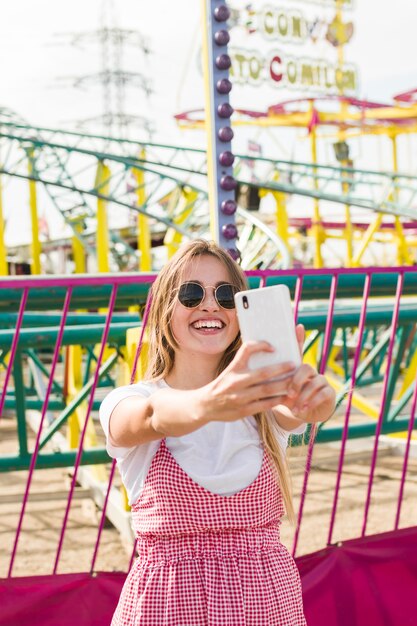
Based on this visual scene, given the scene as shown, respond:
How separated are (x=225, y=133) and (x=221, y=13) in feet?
1.68

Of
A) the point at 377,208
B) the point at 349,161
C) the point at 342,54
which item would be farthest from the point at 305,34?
the point at 377,208

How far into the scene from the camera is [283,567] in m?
1.66

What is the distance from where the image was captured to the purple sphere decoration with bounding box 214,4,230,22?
11.8ft

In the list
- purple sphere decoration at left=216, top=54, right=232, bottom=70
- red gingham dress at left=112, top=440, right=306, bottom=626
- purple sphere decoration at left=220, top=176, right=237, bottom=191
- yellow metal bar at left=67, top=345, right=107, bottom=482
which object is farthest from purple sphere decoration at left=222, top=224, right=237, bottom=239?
yellow metal bar at left=67, top=345, right=107, bottom=482

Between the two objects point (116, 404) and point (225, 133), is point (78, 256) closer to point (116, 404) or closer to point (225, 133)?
point (225, 133)

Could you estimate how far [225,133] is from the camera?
365 cm

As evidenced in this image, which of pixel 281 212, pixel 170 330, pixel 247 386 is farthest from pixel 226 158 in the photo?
pixel 281 212

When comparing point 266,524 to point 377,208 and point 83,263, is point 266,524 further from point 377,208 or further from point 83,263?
point 83,263

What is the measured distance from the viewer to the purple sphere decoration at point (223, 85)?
364 centimetres

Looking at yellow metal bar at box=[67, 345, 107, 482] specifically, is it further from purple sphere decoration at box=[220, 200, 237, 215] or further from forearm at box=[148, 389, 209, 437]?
forearm at box=[148, 389, 209, 437]

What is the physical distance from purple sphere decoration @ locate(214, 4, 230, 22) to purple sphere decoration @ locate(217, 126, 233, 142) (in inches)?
18.3

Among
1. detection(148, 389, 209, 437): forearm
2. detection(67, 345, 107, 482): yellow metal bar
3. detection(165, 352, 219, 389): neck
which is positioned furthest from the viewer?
detection(67, 345, 107, 482): yellow metal bar

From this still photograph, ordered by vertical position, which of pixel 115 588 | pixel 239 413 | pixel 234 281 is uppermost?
pixel 234 281

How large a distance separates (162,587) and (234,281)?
611 millimetres
